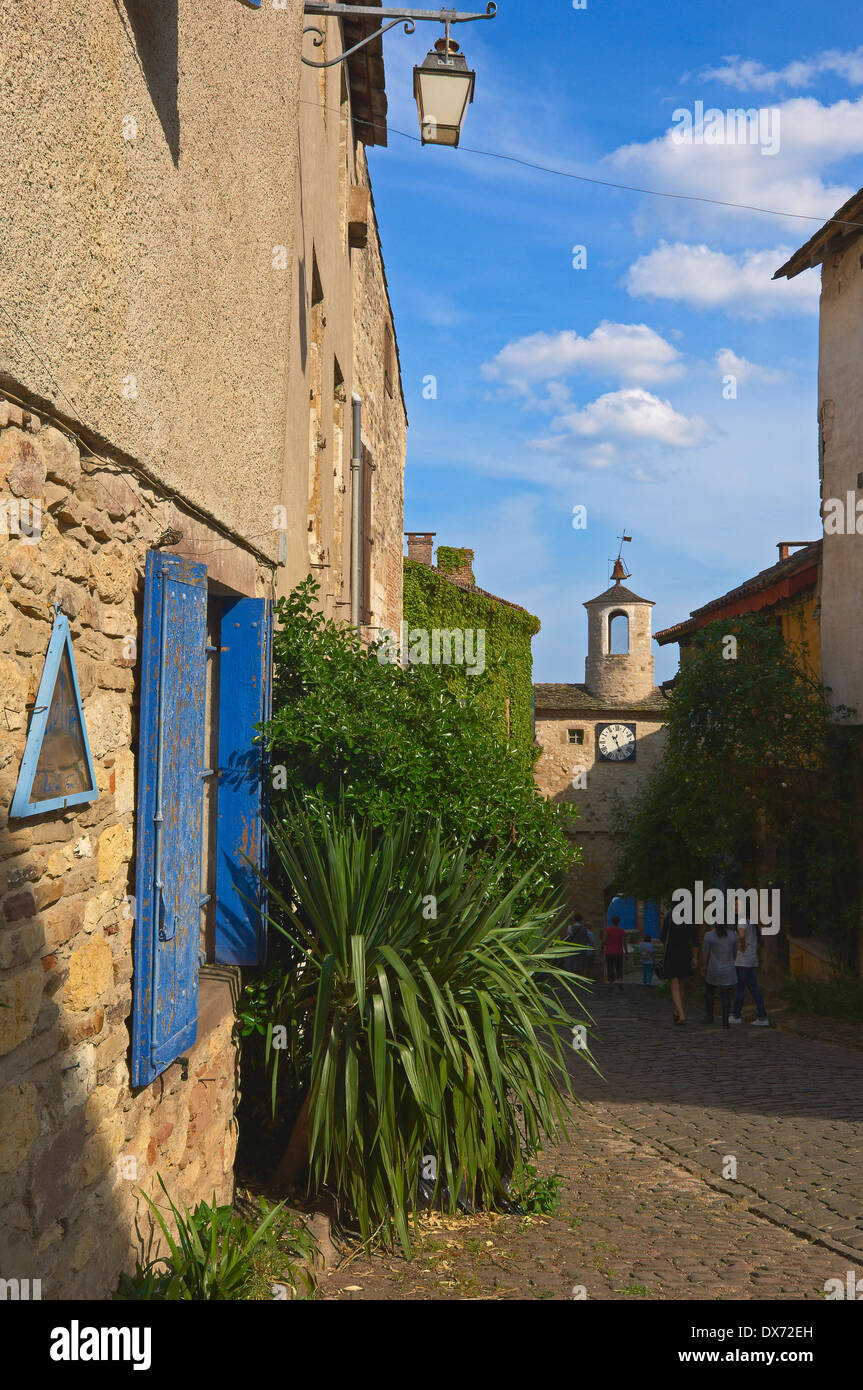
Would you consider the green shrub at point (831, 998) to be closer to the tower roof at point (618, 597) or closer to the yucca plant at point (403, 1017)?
the yucca plant at point (403, 1017)

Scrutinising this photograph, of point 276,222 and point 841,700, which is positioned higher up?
point 276,222

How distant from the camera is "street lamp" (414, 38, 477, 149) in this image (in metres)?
5.61

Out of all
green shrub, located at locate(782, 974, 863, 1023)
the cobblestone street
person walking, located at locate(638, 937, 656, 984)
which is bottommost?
person walking, located at locate(638, 937, 656, 984)

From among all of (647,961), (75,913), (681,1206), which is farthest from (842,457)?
(75,913)

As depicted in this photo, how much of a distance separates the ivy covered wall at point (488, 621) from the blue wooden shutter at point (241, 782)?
9737 mm

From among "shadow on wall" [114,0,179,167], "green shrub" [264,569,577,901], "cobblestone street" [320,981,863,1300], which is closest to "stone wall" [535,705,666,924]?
"cobblestone street" [320,981,863,1300]

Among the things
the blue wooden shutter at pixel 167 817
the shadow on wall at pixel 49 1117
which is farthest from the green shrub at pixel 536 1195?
the shadow on wall at pixel 49 1117

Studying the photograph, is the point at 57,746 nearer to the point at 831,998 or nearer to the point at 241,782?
the point at 241,782

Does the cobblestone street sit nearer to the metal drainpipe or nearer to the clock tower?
the metal drainpipe

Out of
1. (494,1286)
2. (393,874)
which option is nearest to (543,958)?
(393,874)

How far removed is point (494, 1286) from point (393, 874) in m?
1.66

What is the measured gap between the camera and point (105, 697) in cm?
326

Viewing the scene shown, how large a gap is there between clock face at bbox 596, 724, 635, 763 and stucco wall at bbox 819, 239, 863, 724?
18.5 metres
